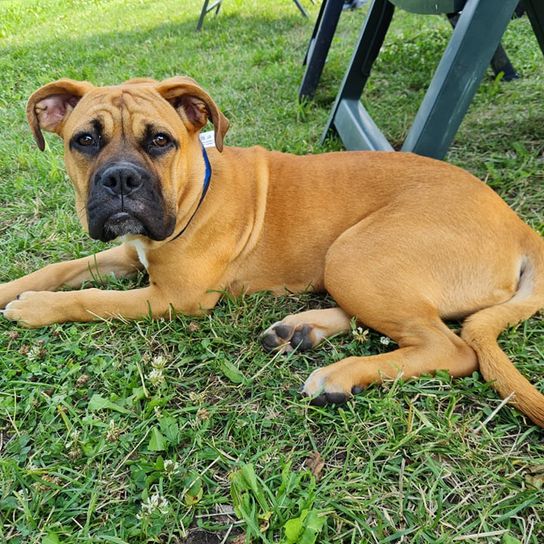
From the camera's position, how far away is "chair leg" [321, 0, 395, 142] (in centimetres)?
491

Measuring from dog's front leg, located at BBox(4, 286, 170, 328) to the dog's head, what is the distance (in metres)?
A: 0.45

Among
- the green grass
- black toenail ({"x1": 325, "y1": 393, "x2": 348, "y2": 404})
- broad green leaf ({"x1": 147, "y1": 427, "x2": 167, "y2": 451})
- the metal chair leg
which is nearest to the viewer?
the green grass

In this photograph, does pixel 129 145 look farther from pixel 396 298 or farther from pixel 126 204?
pixel 396 298

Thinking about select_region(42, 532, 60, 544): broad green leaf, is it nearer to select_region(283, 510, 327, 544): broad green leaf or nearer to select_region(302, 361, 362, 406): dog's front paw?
select_region(283, 510, 327, 544): broad green leaf

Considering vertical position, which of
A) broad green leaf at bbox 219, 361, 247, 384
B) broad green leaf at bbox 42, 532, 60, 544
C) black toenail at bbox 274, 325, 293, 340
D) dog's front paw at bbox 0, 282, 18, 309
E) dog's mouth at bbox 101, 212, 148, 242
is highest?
dog's mouth at bbox 101, 212, 148, 242

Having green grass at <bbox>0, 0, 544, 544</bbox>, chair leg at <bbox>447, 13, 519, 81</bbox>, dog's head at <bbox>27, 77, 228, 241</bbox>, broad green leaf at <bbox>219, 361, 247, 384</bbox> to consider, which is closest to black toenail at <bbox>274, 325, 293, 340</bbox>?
green grass at <bbox>0, 0, 544, 544</bbox>

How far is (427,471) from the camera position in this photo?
81.0 inches

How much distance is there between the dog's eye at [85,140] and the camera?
106 inches

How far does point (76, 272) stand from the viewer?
11.1 feet

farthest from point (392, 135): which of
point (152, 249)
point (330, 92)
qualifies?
point (152, 249)

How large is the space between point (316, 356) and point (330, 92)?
4.59 metres

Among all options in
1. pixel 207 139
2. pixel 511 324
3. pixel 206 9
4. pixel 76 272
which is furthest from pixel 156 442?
pixel 206 9

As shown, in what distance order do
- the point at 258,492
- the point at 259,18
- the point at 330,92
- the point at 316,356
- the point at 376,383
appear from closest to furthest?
A: the point at 258,492 < the point at 376,383 < the point at 316,356 < the point at 330,92 < the point at 259,18

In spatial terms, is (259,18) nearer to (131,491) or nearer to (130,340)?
(130,340)
